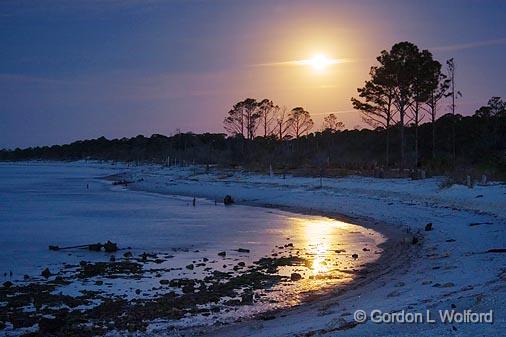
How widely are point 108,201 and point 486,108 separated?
42017 mm

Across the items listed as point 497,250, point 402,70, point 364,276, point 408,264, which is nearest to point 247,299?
point 364,276

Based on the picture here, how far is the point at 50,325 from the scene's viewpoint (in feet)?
33.0

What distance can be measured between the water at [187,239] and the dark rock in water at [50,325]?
2.77 meters

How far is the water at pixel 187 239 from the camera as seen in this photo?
15109 millimetres

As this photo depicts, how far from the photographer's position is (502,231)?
59.9 feet

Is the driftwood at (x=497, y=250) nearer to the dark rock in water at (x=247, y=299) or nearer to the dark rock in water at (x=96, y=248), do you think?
the dark rock in water at (x=247, y=299)

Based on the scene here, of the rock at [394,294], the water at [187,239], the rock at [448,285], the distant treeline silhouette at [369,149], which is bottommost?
the water at [187,239]

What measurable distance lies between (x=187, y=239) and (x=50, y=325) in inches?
510

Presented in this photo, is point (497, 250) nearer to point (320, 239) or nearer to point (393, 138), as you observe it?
point (320, 239)

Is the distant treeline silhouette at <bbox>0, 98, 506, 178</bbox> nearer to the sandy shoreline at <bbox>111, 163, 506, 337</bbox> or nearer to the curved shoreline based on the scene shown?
the sandy shoreline at <bbox>111, 163, 506, 337</bbox>

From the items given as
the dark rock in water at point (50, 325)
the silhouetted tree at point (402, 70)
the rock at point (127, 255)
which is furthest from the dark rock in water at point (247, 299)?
the silhouetted tree at point (402, 70)

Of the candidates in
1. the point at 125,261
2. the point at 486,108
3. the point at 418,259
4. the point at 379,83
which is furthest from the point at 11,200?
the point at 486,108

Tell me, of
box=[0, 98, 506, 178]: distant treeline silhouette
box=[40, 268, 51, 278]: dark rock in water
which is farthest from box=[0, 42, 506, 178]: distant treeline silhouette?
box=[40, 268, 51, 278]: dark rock in water

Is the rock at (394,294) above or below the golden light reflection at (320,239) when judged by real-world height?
above
